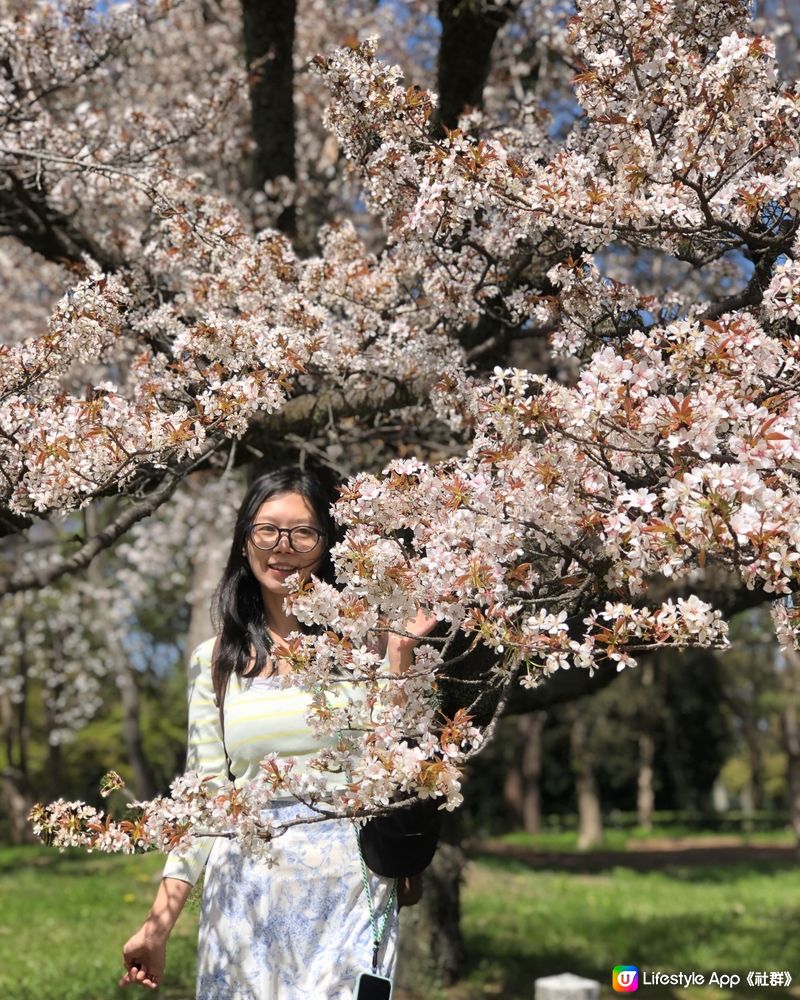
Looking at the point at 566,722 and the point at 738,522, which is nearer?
the point at 738,522

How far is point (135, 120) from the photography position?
5.27m

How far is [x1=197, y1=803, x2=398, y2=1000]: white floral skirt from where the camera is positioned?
2.47m

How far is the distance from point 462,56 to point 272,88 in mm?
1186

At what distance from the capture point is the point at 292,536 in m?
2.72

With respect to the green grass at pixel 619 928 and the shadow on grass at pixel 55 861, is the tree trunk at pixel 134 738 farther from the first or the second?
the green grass at pixel 619 928

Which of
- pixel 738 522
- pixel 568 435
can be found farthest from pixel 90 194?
pixel 738 522

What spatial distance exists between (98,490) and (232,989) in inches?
50.6

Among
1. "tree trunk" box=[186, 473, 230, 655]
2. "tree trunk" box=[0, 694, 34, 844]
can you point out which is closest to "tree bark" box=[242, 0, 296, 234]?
"tree trunk" box=[186, 473, 230, 655]

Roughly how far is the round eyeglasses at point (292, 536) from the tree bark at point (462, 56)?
320 centimetres

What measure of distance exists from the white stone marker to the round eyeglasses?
8.64 feet

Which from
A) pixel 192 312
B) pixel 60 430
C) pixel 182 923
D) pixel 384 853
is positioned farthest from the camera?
pixel 182 923

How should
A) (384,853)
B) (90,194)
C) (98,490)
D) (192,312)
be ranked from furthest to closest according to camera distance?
(90,194)
(192,312)
(98,490)
(384,853)

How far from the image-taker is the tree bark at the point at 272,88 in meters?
5.66

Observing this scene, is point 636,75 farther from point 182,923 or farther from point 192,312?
point 182,923
